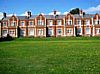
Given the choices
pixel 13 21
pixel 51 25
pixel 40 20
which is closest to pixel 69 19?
pixel 51 25

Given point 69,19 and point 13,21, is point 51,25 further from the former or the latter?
point 13,21

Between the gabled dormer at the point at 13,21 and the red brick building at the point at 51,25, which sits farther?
the gabled dormer at the point at 13,21

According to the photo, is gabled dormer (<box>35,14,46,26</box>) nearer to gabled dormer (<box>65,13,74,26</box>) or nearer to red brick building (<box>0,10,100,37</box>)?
red brick building (<box>0,10,100,37</box>)

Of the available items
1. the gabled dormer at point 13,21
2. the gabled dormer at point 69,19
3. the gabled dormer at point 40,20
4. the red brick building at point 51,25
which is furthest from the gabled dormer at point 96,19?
the gabled dormer at point 13,21

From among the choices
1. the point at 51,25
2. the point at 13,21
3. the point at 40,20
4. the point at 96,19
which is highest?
the point at 96,19

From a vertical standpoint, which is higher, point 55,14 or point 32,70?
point 55,14

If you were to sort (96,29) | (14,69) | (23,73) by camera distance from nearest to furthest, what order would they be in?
(23,73) → (14,69) → (96,29)

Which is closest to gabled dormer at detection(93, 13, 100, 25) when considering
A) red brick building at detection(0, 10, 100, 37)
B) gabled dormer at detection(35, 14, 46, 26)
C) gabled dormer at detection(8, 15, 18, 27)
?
red brick building at detection(0, 10, 100, 37)

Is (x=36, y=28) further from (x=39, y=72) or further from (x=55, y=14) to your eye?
(x=39, y=72)

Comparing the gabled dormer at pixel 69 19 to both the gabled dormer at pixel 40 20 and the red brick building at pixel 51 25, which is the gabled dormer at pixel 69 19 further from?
the gabled dormer at pixel 40 20

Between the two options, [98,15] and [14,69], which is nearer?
[14,69]

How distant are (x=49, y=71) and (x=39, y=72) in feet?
1.65

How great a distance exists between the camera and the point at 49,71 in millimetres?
12797

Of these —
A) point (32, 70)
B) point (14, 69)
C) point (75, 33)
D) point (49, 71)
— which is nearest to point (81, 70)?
point (49, 71)
